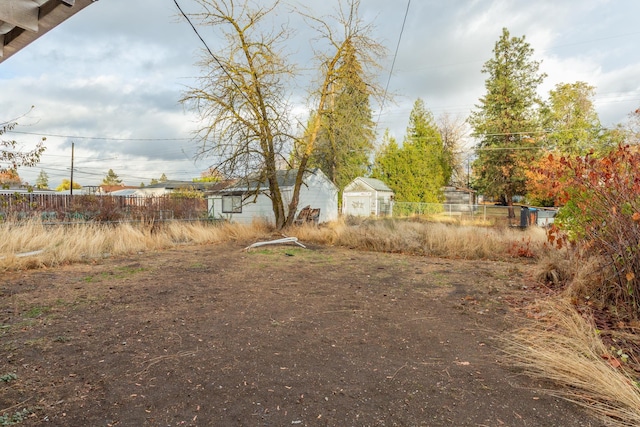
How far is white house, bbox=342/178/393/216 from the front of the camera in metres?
27.1

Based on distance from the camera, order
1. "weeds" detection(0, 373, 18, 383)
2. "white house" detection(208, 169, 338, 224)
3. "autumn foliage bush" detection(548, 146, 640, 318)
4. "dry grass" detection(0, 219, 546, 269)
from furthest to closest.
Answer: "white house" detection(208, 169, 338, 224)
"dry grass" detection(0, 219, 546, 269)
"autumn foliage bush" detection(548, 146, 640, 318)
"weeds" detection(0, 373, 18, 383)

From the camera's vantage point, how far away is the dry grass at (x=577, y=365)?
7.05ft

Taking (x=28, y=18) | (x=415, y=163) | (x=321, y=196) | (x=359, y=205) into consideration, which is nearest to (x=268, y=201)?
(x=321, y=196)

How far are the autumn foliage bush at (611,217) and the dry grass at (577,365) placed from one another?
0.71 m

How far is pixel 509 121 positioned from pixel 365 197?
461 inches

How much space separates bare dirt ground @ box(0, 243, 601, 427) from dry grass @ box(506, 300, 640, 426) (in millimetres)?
152

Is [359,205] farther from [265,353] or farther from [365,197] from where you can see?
[265,353]

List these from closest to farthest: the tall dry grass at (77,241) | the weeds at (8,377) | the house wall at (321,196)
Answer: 1. the weeds at (8,377)
2. the tall dry grass at (77,241)
3. the house wall at (321,196)

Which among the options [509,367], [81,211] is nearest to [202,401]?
[509,367]

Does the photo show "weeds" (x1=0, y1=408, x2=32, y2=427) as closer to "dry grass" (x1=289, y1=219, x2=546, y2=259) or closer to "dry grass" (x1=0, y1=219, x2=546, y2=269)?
"dry grass" (x1=0, y1=219, x2=546, y2=269)

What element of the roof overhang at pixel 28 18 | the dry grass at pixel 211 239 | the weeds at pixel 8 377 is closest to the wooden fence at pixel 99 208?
the dry grass at pixel 211 239

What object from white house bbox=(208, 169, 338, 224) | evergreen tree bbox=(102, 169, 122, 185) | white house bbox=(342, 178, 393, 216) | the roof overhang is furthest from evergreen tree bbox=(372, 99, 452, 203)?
evergreen tree bbox=(102, 169, 122, 185)

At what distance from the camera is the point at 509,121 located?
24.9 meters

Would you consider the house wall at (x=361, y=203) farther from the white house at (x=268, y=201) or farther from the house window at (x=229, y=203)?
the house window at (x=229, y=203)
